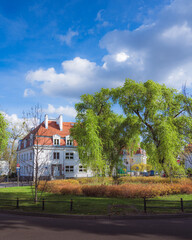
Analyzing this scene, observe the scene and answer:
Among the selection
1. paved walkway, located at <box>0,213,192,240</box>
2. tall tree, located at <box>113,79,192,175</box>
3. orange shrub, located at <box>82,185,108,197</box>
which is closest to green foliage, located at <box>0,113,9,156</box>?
tall tree, located at <box>113,79,192,175</box>

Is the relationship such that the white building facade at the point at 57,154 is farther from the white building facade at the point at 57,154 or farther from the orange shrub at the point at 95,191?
the orange shrub at the point at 95,191

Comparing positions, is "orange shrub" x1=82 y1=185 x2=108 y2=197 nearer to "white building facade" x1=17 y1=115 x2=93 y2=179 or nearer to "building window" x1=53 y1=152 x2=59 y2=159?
"white building facade" x1=17 y1=115 x2=93 y2=179

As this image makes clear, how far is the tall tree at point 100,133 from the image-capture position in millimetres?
29312

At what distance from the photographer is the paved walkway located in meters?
7.84

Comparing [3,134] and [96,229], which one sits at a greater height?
[3,134]

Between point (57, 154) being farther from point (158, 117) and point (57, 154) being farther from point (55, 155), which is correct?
point (158, 117)

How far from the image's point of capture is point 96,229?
348 inches

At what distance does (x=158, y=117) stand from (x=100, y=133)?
355 inches

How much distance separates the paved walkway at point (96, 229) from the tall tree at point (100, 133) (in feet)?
59.2

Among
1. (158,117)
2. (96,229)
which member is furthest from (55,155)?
(96,229)

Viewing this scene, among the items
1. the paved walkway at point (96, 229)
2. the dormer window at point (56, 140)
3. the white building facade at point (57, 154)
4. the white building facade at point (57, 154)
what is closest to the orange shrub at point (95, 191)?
the paved walkway at point (96, 229)

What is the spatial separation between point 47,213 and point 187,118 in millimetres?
19995

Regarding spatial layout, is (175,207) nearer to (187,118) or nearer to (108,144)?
(187,118)

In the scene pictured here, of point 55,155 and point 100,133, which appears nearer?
point 100,133
